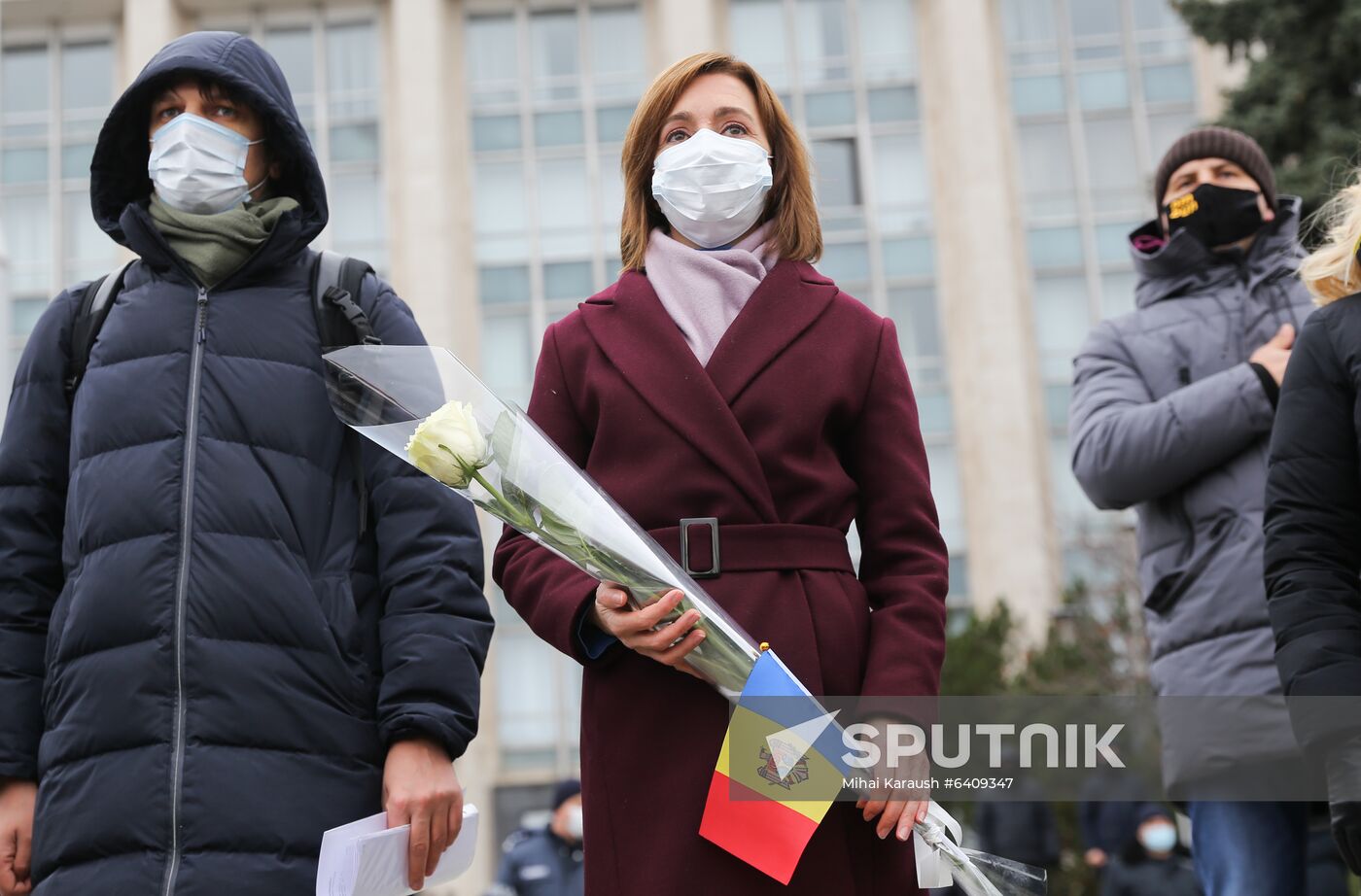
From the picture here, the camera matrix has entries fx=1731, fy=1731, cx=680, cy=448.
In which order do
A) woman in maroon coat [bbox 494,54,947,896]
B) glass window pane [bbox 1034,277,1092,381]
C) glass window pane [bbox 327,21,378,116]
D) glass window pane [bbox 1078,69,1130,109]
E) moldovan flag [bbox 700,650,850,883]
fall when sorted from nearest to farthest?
moldovan flag [bbox 700,650,850,883] < woman in maroon coat [bbox 494,54,947,896] < glass window pane [bbox 1034,277,1092,381] < glass window pane [bbox 1078,69,1130,109] < glass window pane [bbox 327,21,378,116]

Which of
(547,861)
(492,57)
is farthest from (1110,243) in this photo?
(547,861)

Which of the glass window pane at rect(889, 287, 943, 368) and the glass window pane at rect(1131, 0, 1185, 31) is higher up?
the glass window pane at rect(1131, 0, 1185, 31)

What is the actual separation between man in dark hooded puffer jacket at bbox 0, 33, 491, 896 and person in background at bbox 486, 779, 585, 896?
298 inches

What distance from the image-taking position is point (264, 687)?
3383 mm

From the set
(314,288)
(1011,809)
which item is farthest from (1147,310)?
(1011,809)

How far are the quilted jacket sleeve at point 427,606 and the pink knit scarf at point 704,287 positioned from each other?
1.85 ft

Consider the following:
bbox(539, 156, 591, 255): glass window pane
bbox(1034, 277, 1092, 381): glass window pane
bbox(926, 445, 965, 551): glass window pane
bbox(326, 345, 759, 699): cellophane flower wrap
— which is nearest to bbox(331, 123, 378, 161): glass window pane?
bbox(539, 156, 591, 255): glass window pane

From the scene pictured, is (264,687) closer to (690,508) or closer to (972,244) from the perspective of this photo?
(690,508)

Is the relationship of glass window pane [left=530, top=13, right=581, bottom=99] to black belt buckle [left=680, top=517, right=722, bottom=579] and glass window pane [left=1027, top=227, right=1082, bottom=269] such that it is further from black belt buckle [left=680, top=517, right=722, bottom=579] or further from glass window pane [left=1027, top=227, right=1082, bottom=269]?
black belt buckle [left=680, top=517, right=722, bottom=579]

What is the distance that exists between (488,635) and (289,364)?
73cm

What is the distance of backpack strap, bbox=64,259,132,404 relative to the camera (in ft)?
12.4

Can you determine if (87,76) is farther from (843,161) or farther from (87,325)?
(87,325)

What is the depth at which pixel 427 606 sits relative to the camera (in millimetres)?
3527

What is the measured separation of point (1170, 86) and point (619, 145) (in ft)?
39.8
